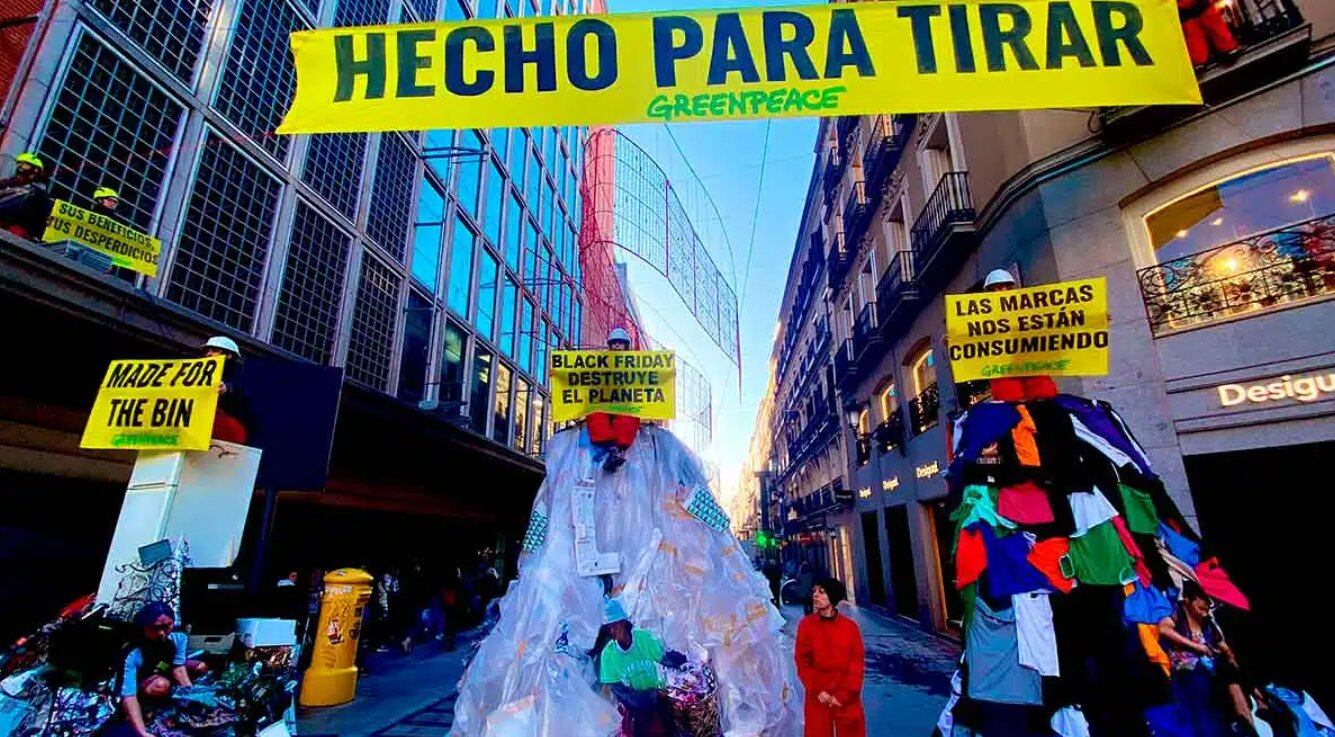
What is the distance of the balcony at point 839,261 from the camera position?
18.9 m

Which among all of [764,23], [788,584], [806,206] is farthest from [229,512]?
[806,206]

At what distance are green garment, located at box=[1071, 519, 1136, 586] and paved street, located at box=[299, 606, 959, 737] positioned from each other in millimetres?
3200

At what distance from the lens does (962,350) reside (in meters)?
4.43

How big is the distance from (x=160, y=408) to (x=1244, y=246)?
36.3ft

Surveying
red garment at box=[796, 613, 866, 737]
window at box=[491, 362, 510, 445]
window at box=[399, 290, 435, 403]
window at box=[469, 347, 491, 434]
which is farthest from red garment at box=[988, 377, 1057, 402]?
window at box=[491, 362, 510, 445]

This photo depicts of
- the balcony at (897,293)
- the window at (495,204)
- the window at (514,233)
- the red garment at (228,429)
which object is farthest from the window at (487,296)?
the red garment at (228,429)

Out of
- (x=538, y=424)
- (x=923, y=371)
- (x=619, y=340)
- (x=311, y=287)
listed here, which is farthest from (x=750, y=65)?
(x=538, y=424)

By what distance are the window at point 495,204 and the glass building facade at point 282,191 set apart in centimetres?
9

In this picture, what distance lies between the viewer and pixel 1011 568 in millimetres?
3678

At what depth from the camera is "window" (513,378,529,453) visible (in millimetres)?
23062

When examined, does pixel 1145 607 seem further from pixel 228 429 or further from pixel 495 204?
pixel 495 204

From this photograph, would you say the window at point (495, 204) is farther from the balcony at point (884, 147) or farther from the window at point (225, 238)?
the balcony at point (884, 147)

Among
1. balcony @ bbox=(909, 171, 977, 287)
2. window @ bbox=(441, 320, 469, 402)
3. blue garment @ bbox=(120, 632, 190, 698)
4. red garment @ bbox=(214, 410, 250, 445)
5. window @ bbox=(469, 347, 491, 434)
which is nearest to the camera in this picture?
blue garment @ bbox=(120, 632, 190, 698)

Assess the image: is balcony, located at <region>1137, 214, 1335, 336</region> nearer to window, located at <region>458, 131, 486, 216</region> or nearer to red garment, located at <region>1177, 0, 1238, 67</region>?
red garment, located at <region>1177, 0, 1238, 67</region>
